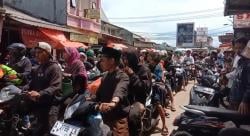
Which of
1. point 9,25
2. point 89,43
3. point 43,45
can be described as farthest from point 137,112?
point 89,43

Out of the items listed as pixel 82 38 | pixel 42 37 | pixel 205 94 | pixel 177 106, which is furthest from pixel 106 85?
pixel 82 38

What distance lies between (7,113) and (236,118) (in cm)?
367

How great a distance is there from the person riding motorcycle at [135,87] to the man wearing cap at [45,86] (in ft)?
3.26

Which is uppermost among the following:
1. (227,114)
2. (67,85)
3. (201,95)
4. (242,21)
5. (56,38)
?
(242,21)

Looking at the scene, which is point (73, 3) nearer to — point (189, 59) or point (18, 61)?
point (189, 59)

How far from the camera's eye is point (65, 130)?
5660mm

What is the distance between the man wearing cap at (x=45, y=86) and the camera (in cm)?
671

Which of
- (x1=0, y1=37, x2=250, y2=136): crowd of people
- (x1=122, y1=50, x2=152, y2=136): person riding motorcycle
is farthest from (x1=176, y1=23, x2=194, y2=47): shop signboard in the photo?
(x1=122, y1=50, x2=152, y2=136): person riding motorcycle

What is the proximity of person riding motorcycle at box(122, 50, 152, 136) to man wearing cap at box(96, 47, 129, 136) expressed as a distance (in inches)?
14.3

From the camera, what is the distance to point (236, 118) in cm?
611

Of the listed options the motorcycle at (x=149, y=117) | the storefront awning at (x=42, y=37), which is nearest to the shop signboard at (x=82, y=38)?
the storefront awning at (x=42, y=37)

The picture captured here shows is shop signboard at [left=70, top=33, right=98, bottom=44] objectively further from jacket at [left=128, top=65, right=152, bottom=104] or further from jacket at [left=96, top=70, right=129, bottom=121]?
jacket at [left=96, top=70, right=129, bottom=121]

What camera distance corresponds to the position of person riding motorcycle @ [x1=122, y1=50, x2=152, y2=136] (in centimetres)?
632

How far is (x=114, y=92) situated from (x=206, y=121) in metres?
1.45
